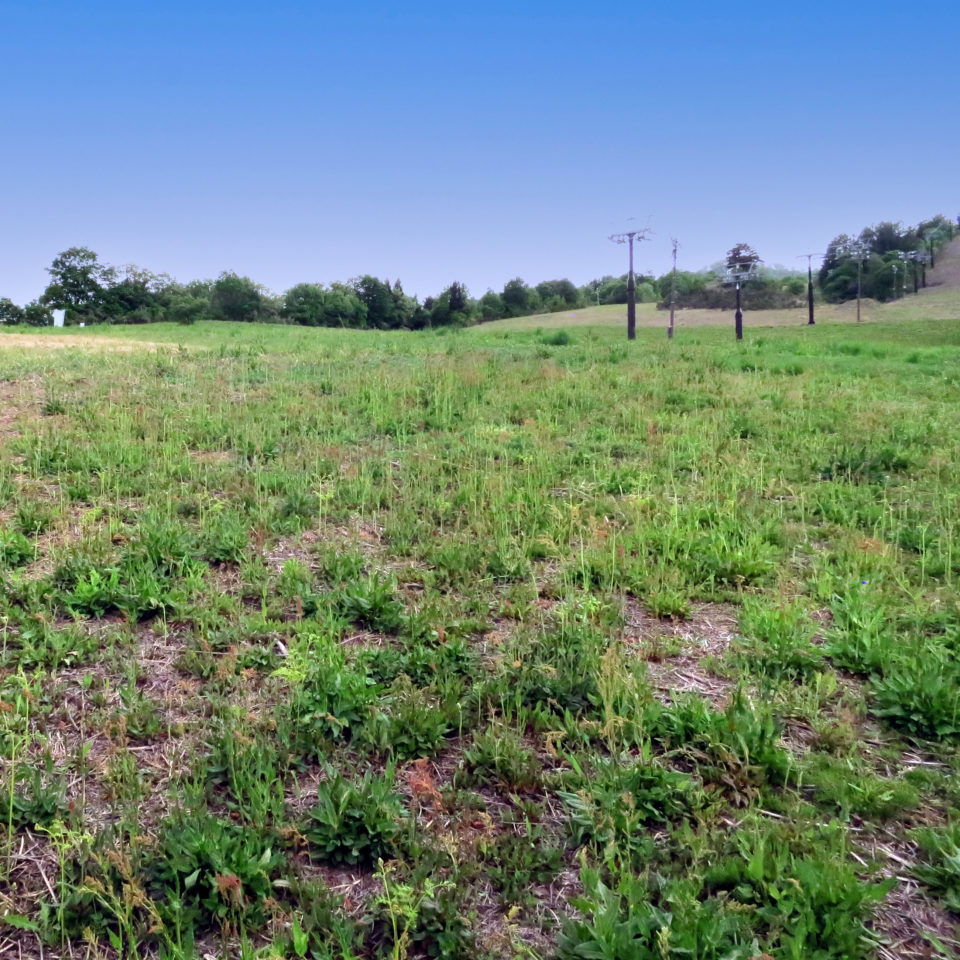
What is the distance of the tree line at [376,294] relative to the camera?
77.3 metres

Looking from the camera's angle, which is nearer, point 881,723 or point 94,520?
point 881,723

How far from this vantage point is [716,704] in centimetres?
343

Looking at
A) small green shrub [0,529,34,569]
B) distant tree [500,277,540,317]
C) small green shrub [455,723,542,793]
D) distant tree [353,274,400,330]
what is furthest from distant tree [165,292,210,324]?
small green shrub [455,723,542,793]

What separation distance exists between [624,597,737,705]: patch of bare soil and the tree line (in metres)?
69.5

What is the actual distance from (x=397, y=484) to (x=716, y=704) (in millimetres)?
4196

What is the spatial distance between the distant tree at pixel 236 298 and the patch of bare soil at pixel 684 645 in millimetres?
83520

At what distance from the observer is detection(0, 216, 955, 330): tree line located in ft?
254

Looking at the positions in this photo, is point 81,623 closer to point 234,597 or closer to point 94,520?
point 234,597

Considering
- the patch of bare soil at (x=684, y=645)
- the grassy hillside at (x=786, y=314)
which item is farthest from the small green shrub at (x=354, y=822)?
the grassy hillside at (x=786, y=314)

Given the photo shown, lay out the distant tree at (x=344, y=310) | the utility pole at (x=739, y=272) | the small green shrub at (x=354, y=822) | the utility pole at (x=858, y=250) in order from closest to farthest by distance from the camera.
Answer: the small green shrub at (x=354, y=822) → the utility pole at (x=739, y=272) → the utility pole at (x=858, y=250) → the distant tree at (x=344, y=310)

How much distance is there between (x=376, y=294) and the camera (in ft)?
335

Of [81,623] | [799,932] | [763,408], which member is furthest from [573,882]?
[763,408]

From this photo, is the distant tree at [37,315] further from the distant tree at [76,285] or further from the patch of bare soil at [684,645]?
the patch of bare soil at [684,645]

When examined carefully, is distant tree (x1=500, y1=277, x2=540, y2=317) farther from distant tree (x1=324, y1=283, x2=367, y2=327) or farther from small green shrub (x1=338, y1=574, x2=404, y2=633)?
small green shrub (x1=338, y1=574, x2=404, y2=633)
